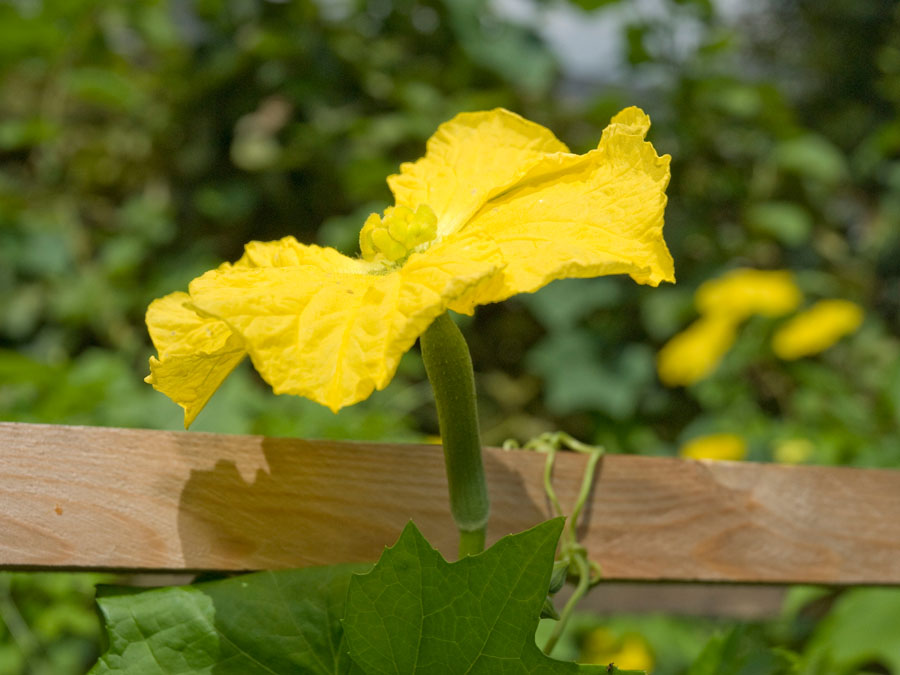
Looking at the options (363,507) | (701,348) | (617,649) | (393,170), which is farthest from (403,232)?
(701,348)

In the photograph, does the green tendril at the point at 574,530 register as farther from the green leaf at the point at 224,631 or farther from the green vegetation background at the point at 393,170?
the green vegetation background at the point at 393,170

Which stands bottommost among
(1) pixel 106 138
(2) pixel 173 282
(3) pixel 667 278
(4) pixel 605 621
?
(4) pixel 605 621

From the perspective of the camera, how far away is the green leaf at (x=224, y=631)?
1.90ft

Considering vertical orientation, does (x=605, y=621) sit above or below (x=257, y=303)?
below

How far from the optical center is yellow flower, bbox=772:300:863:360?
2432 millimetres

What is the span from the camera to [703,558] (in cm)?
76

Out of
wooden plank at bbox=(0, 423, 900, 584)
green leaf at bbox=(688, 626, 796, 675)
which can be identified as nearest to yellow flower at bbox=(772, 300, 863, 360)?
wooden plank at bbox=(0, 423, 900, 584)

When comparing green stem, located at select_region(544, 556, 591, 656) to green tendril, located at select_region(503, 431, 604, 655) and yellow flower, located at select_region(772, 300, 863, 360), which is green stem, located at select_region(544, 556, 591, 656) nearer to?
green tendril, located at select_region(503, 431, 604, 655)

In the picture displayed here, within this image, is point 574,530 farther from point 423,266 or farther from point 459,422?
point 423,266

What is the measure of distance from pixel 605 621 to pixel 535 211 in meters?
1.76

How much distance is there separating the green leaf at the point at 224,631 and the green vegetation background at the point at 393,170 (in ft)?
4.62

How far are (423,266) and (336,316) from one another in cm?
7

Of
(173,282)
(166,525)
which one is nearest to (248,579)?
(166,525)

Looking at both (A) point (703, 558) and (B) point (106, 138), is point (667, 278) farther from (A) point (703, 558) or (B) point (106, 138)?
(B) point (106, 138)
